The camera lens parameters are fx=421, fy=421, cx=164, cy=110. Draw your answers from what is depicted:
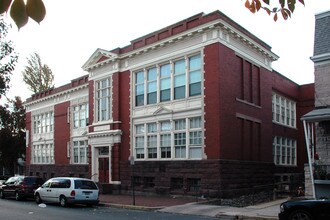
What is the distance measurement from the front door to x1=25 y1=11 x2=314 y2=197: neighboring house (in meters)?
0.08

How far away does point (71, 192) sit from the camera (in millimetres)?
21891

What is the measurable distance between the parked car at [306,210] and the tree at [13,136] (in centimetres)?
4266

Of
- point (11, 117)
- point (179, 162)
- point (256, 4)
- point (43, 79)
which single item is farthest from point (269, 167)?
point (43, 79)

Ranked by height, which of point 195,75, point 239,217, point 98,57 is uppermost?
point 98,57

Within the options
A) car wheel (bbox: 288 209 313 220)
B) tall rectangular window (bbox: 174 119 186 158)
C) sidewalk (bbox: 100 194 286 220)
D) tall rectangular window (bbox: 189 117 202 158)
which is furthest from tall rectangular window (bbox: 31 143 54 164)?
car wheel (bbox: 288 209 313 220)

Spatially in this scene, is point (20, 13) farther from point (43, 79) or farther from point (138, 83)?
point (43, 79)

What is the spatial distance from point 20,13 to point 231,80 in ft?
75.8

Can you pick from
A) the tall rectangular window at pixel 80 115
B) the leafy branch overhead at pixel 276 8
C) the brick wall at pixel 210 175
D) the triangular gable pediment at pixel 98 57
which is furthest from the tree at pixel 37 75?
the leafy branch overhead at pixel 276 8

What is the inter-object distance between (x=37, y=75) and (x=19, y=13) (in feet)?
194

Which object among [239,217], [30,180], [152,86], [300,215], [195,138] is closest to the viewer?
[300,215]

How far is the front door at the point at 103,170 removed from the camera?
31398 mm

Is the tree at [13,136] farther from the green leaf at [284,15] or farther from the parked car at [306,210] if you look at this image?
the green leaf at [284,15]

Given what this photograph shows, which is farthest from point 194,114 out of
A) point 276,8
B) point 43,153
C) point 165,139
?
point 43,153

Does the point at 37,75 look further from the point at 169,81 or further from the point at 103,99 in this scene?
the point at 169,81
